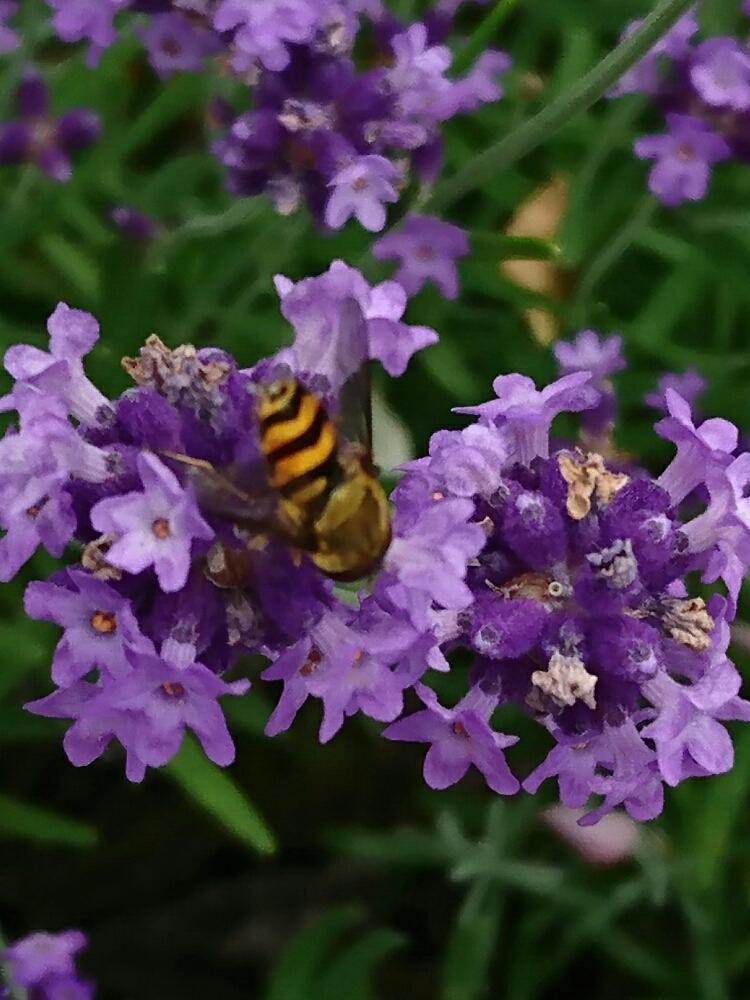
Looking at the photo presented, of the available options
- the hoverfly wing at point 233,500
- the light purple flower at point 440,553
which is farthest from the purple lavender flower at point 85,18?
the light purple flower at point 440,553

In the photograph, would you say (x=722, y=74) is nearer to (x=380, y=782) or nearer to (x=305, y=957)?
(x=380, y=782)

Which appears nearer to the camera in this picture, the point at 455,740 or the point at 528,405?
the point at 455,740

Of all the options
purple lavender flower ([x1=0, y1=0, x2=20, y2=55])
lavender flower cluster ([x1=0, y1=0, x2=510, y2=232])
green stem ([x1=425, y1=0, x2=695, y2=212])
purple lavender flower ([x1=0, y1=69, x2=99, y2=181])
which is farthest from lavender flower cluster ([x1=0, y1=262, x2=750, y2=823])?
purple lavender flower ([x1=0, y1=0, x2=20, y2=55])

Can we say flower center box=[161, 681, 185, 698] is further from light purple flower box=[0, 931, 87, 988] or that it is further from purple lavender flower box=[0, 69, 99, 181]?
purple lavender flower box=[0, 69, 99, 181]

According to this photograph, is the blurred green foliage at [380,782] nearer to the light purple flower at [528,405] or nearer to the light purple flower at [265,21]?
the light purple flower at [265,21]

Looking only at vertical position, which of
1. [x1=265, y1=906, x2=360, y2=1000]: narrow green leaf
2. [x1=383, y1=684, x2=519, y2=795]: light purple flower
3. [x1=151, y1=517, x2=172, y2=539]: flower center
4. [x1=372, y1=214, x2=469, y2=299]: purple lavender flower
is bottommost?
[x1=265, y1=906, x2=360, y2=1000]: narrow green leaf

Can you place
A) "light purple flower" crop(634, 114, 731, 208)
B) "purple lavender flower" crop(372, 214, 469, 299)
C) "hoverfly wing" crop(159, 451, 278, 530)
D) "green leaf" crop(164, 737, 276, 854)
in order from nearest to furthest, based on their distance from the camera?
1. "hoverfly wing" crop(159, 451, 278, 530)
2. "green leaf" crop(164, 737, 276, 854)
3. "purple lavender flower" crop(372, 214, 469, 299)
4. "light purple flower" crop(634, 114, 731, 208)

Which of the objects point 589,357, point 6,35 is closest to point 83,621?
point 589,357
